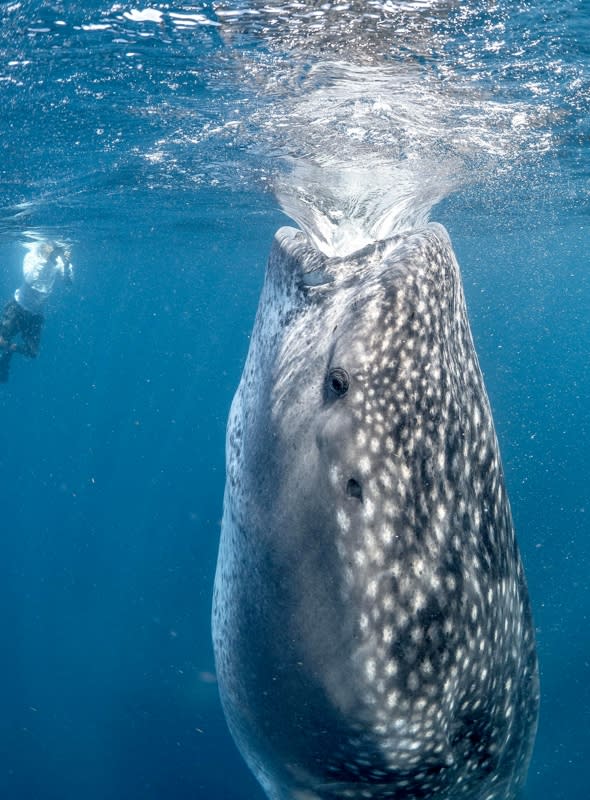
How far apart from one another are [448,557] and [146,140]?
432 inches

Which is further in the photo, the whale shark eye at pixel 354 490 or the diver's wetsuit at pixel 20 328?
the diver's wetsuit at pixel 20 328

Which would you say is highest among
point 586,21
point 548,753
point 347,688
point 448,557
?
point 586,21

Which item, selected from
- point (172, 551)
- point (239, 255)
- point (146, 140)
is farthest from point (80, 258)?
point (146, 140)

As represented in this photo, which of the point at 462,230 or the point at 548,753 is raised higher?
the point at 462,230

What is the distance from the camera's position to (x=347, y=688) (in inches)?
91.4

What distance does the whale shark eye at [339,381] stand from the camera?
2219 millimetres

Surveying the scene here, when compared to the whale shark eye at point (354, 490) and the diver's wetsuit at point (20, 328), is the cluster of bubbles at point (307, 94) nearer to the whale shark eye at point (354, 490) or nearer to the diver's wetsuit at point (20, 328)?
the whale shark eye at point (354, 490)

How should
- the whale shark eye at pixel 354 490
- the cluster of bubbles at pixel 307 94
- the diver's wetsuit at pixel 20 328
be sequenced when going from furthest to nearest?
the diver's wetsuit at pixel 20 328, the cluster of bubbles at pixel 307 94, the whale shark eye at pixel 354 490

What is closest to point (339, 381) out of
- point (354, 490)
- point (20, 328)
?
point (354, 490)

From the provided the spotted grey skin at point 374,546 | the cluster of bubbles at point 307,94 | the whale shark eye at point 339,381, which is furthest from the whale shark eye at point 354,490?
the cluster of bubbles at point 307,94

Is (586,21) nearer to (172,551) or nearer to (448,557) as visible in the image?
(448,557)

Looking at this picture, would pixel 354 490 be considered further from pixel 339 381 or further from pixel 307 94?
pixel 307 94

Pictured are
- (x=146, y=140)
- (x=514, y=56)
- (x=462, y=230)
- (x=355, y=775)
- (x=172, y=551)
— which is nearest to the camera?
(x=355, y=775)

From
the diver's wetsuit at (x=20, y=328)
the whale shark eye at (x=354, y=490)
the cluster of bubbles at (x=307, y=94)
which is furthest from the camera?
the diver's wetsuit at (x=20, y=328)
